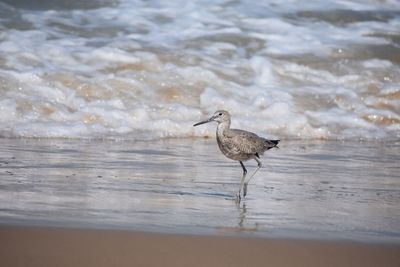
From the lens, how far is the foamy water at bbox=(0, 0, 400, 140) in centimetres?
988

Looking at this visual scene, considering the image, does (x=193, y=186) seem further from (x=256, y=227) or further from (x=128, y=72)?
(x=128, y=72)

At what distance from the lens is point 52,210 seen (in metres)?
5.40

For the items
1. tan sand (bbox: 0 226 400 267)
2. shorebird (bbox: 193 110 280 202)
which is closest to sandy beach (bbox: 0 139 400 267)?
tan sand (bbox: 0 226 400 267)

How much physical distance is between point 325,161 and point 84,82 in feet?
11.3

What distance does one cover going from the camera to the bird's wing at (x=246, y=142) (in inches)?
278

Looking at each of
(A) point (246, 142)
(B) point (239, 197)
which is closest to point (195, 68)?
(A) point (246, 142)

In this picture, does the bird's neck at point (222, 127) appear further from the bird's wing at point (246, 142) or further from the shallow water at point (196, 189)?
the shallow water at point (196, 189)

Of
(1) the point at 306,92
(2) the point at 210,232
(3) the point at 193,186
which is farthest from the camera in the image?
(1) the point at 306,92

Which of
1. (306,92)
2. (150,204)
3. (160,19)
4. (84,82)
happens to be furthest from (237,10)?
(150,204)

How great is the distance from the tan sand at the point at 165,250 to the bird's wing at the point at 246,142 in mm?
2300

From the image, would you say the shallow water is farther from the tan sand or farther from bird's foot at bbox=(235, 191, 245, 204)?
the tan sand

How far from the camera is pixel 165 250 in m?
4.48

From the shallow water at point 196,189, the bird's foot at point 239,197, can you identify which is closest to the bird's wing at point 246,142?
the shallow water at point 196,189

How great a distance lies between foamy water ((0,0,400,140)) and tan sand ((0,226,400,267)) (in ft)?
14.9
